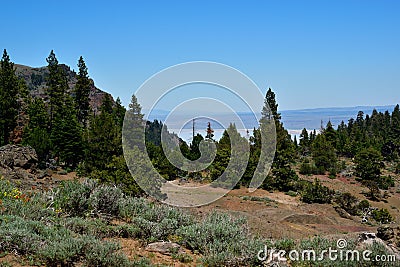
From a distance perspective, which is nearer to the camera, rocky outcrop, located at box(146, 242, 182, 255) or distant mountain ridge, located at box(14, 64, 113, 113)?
rocky outcrop, located at box(146, 242, 182, 255)

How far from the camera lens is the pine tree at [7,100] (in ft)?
131

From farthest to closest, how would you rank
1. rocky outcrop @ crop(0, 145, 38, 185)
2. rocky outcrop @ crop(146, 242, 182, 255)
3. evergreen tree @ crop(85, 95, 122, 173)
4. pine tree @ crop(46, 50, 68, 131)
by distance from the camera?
pine tree @ crop(46, 50, 68, 131) < evergreen tree @ crop(85, 95, 122, 173) < rocky outcrop @ crop(0, 145, 38, 185) < rocky outcrop @ crop(146, 242, 182, 255)

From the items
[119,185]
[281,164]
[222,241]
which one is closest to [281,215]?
[119,185]

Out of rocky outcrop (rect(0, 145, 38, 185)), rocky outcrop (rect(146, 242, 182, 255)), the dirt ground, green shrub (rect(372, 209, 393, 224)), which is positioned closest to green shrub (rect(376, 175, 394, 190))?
the dirt ground

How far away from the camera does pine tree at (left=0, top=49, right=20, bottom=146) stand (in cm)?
3988

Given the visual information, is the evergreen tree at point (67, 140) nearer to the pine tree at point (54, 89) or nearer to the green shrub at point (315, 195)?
the pine tree at point (54, 89)

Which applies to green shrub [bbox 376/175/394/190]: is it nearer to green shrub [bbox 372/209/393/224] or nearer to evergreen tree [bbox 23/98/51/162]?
green shrub [bbox 372/209/393/224]

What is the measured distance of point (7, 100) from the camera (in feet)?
131

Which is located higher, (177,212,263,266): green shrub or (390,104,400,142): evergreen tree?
(390,104,400,142): evergreen tree

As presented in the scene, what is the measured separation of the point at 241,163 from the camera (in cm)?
3522

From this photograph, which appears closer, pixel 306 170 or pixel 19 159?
pixel 19 159

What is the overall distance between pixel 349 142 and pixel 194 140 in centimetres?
3271

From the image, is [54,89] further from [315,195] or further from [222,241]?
[222,241]

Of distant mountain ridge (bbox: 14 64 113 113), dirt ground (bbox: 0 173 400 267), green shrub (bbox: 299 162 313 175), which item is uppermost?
distant mountain ridge (bbox: 14 64 113 113)
